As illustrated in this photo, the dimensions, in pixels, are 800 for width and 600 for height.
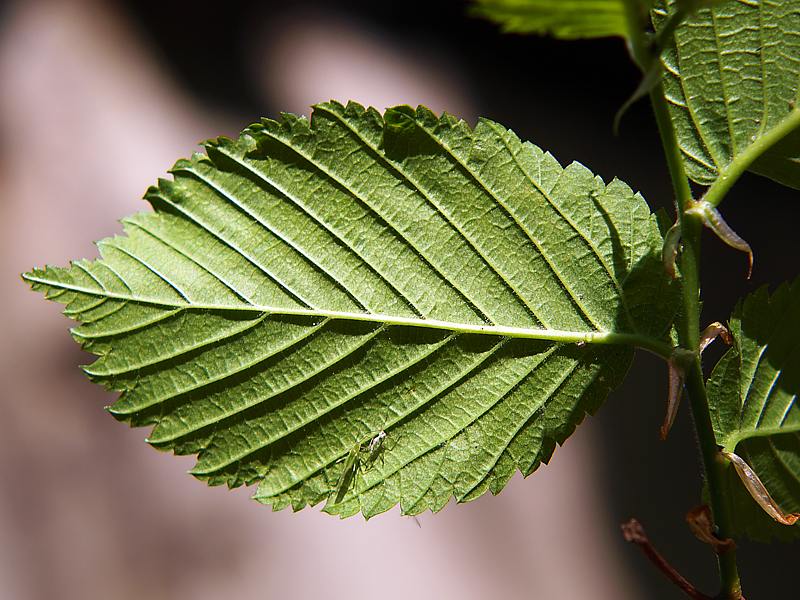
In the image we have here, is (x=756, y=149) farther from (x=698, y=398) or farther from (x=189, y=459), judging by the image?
(x=189, y=459)

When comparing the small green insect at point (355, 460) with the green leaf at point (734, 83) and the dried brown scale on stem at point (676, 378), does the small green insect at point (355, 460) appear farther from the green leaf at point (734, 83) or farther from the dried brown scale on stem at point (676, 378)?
the green leaf at point (734, 83)

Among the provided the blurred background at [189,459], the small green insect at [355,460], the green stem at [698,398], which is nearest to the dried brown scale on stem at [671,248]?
the green stem at [698,398]

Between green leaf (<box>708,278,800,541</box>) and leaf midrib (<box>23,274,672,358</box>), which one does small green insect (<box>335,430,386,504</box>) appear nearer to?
leaf midrib (<box>23,274,672,358</box>)

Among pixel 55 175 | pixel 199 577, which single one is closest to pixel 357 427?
pixel 199 577

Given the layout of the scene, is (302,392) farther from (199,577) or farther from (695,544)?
(695,544)

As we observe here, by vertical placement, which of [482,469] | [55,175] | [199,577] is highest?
[55,175]

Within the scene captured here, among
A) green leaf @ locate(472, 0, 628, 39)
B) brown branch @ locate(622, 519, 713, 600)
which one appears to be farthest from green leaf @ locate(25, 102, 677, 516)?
green leaf @ locate(472, 0, 628, 39)

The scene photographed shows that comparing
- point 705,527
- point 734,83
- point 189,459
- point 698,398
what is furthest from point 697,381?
point 189,459
